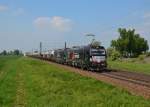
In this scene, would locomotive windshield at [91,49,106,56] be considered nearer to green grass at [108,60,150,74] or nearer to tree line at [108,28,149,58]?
green grass at [108,60,150,74]

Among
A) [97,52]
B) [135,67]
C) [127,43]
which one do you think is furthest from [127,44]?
[97,52]

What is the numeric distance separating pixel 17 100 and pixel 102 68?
32243 mm

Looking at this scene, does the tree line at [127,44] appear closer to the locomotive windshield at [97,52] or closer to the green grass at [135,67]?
the green grass at [135,67]

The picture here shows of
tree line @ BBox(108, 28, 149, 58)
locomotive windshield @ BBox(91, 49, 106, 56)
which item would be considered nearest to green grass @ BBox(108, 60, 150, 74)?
locomotive windshield @ BBox(91, 49, 106, 56)

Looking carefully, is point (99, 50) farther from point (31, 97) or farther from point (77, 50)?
point (31, 97)

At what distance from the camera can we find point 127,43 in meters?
140

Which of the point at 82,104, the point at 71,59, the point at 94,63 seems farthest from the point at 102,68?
the point at 82,104

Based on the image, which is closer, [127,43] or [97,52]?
[97,52]

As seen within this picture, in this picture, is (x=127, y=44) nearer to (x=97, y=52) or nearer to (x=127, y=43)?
(x=127, y=43)

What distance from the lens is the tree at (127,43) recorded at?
140250mm

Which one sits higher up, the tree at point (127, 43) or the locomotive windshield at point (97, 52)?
the tree at point (127, 43)

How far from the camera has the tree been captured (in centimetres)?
14025

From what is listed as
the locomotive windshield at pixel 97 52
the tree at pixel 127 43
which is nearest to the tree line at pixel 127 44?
the tree at pixel 127 43

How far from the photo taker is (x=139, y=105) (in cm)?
1711
